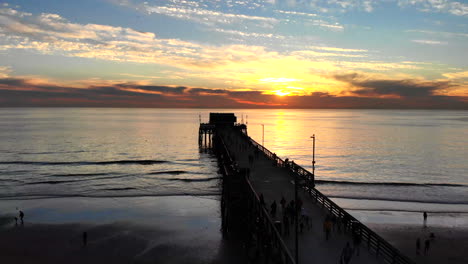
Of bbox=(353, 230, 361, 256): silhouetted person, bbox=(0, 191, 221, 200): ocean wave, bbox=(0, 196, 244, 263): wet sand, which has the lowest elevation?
bbox=(0, 196, 244, 263): wet sand

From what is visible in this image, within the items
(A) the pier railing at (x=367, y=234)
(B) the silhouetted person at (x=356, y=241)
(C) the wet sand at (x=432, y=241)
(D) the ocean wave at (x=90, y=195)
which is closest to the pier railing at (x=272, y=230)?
(A) the pier railing at (x=367, y=234)

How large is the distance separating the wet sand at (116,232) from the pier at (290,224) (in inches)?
88.3

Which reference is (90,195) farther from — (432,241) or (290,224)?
(432,241)

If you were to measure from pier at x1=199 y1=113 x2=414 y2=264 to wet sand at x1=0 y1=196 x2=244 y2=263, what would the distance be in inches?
88.3

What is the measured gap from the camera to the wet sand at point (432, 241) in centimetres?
2162

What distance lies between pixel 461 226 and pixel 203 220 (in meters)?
20.4

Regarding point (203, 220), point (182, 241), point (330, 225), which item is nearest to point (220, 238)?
point (182, 241)

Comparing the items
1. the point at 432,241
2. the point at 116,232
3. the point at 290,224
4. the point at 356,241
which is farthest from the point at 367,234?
the point at 116,232

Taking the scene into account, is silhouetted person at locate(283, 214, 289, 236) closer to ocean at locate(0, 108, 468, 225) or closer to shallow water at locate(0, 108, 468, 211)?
ocean at locate(0, 108, 468, 225)

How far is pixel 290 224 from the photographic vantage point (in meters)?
17.9

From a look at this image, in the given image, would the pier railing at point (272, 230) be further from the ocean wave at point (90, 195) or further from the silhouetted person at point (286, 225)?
the ocean wave at point (90, 195)

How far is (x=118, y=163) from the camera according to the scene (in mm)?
55125

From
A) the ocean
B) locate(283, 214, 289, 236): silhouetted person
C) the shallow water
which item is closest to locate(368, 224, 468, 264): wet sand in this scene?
the ocean

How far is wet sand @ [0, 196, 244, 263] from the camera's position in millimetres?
21812
